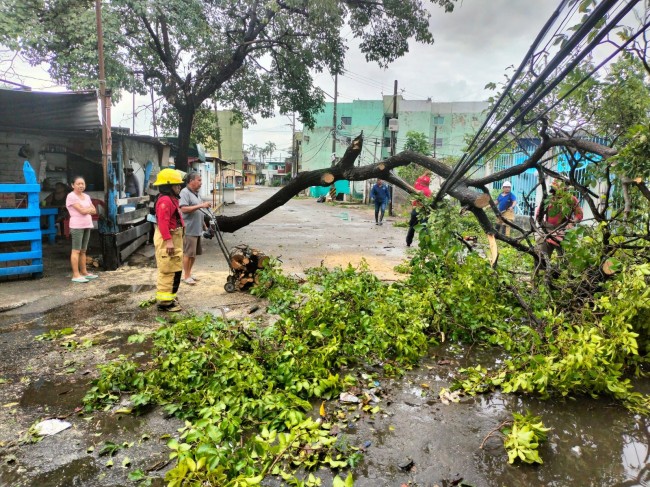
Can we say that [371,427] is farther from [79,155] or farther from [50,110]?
[79,155]

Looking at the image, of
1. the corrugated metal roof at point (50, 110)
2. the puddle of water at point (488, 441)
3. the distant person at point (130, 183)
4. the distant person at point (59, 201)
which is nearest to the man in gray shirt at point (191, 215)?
the corrugated metal roof at point (50, 110)

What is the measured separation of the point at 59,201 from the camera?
10523 mm

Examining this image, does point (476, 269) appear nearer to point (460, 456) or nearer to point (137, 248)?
point (460, 456)

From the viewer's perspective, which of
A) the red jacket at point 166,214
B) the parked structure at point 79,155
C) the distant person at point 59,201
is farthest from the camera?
the distant person at point 59,201

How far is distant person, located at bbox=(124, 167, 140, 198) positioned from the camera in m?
12.1

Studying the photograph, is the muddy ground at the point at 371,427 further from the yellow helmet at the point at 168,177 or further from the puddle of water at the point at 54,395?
the yellow helmet at the point at 168,177

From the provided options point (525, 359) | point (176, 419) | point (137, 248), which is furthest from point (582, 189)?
point (137, 248)

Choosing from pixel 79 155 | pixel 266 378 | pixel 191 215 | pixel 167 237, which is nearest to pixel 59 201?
pixel 79 155

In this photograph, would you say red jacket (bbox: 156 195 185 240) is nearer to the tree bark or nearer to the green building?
the tree bark

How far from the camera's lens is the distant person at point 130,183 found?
12060mm

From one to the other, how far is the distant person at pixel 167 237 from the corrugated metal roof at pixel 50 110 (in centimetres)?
363

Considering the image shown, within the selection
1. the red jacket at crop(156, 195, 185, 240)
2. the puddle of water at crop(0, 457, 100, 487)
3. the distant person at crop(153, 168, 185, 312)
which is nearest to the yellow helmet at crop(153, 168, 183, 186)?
the distant person at crop(153, 168, 185, 312)

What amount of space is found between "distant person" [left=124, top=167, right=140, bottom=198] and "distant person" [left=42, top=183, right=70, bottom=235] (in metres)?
1.72

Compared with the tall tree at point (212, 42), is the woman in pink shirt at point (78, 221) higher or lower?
lower
